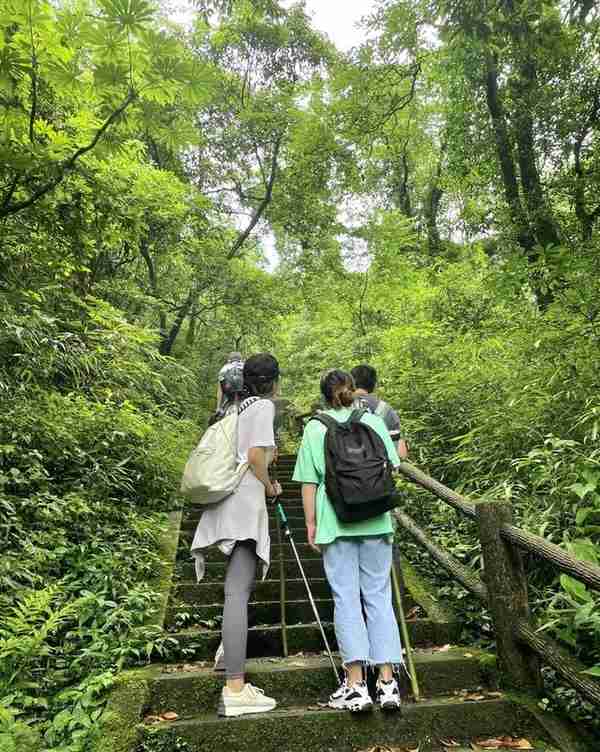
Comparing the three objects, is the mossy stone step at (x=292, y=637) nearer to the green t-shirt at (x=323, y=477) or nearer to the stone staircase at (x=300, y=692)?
the stone staircase at (x=300, y=692)

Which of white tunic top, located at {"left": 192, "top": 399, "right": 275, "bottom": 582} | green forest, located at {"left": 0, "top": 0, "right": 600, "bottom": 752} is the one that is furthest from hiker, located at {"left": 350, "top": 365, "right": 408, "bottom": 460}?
white tunic top, located at {"left": 192, "top": 399, "right": 275, "bottom": 582}

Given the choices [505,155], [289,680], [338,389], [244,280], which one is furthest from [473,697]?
[244,280]

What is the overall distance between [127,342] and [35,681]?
461 centimetres

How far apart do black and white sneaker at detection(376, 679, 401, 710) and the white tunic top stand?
0.84m

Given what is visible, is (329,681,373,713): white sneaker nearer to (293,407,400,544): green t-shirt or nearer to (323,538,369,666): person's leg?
(323,538,369,666): person's leg

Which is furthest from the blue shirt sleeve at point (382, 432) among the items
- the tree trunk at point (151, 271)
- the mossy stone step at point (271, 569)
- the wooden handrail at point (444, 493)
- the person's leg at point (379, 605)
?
the tree trunk at point (151, 271)

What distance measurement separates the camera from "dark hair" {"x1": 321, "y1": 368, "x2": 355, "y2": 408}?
3.13 meters

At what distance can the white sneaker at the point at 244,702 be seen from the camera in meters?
2.69

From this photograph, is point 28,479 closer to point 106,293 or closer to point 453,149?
point 106,293

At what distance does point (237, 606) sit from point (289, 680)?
0.60 metres

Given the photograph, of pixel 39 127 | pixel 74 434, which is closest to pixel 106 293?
pixel 74 434

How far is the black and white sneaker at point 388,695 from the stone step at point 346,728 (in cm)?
8

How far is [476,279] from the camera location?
11062 millimetres

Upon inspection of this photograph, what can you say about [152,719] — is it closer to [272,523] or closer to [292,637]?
[292,637]
